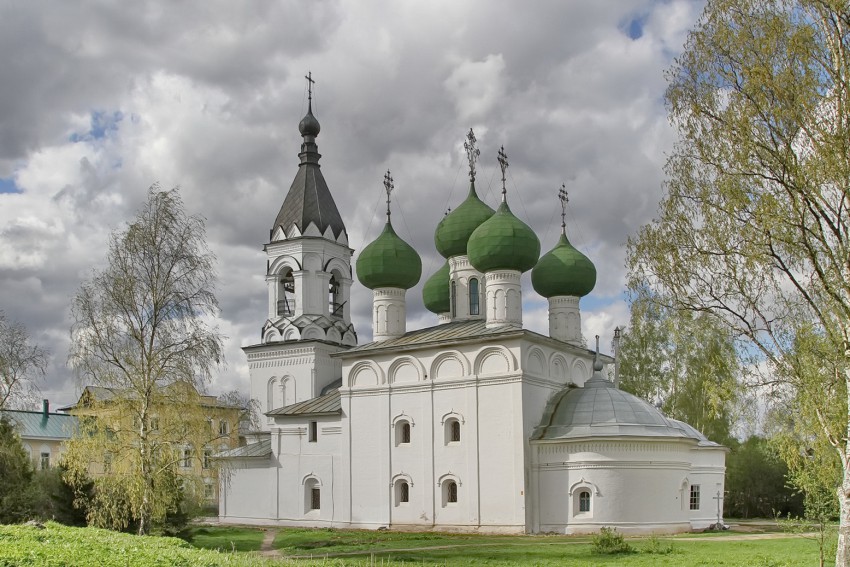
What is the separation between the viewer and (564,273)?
28.3 metres

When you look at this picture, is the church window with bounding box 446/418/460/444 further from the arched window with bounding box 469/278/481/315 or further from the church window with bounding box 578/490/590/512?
the arched window with bounding box 469/278/481/315

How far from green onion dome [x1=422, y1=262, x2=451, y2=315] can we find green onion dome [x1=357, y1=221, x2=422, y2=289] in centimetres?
116

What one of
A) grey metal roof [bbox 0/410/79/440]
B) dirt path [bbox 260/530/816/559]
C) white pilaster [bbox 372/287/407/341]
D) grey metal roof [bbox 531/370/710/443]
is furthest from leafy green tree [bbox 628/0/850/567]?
grey metal roof [bbox 0/410/79/440]

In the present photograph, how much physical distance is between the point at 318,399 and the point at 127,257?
1279 cm

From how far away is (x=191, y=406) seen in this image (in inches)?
687

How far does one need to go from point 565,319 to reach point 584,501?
A: 22.2ft

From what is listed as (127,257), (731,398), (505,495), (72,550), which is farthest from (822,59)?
(505,495)

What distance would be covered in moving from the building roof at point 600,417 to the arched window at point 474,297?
449 centimetres

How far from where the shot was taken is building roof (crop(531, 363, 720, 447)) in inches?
927

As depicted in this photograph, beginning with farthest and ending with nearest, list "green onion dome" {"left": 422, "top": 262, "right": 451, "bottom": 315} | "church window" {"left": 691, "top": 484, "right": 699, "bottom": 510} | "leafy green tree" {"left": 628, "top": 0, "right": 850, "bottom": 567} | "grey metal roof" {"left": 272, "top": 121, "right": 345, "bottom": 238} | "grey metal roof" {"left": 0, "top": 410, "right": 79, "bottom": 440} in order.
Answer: "grey metal roof" {"left": 0, "top": 410, "right": 79, "bottom": 440} → "grey metal roof" {"left": 272, "top": 121, "right": 345, "bottom": 238} → "green onion dome" {"left": 422, "top": 262, "right": 451, "bottom": 315} → "church window" {"left": 691, "top": 484, "right": 699, "bottom": 510} → "leafy green tree" {"left": 628, "top": 0, "right": 850, "bottom": 567}

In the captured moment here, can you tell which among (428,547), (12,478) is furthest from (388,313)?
(12,478)

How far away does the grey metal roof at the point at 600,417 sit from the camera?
77.3 ft

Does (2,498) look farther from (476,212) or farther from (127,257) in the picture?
(476,212)

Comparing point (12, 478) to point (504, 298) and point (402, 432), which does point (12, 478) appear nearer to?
point (402, 432)
